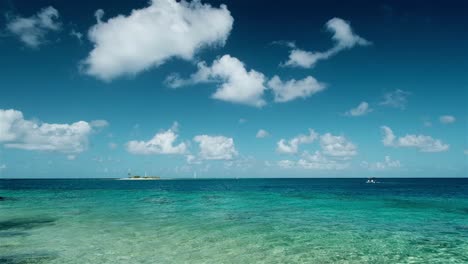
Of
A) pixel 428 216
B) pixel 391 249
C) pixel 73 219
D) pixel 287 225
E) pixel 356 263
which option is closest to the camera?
pixel 356 263

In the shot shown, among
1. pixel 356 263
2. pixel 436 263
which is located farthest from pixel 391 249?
pixel 356 263

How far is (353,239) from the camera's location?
2073cm

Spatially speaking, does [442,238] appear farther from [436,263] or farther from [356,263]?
[356,263]

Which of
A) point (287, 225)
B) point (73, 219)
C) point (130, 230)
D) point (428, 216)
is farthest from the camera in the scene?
point (428, 216)

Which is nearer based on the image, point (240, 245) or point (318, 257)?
point (318, 257)

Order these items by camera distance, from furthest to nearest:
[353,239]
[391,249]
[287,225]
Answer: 1. [287,225]
2. [353,239]
3. [391,249]

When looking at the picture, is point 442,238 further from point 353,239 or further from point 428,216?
point 428,216

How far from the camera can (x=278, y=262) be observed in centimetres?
1570

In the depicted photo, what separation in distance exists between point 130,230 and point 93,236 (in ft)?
9.76

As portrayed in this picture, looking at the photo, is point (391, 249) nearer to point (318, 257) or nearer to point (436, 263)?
point (436, 263)

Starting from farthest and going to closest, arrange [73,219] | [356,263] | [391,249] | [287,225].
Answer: [73,219]
[287,225]
[391,249]
[356,263]

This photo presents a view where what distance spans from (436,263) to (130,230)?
19.0 metres

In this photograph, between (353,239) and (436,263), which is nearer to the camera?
(436,263)

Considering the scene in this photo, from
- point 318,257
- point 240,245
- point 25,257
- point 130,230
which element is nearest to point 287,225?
point 240,245
